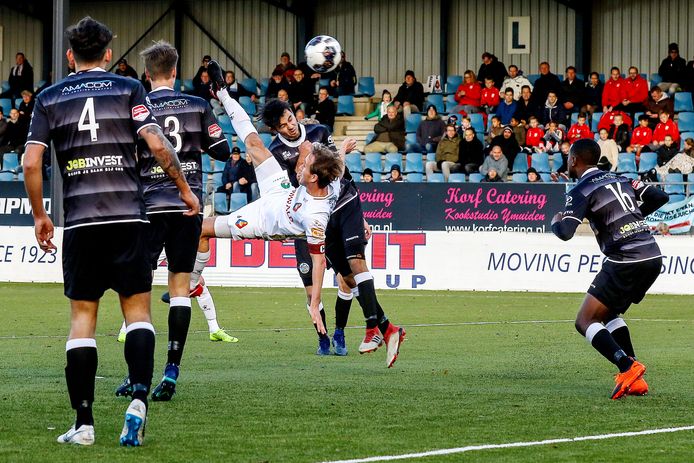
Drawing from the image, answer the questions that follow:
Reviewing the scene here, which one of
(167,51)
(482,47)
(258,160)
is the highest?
(482,47)

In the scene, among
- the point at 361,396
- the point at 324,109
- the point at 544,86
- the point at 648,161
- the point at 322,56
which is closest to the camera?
the point at 361,396

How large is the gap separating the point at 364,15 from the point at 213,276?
50.4 ft

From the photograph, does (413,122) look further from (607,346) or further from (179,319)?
(179,319)

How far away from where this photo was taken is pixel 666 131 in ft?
88.1

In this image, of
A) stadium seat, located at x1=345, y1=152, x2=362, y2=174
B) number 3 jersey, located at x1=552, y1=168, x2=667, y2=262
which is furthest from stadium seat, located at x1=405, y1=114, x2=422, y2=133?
number 3 jersey, located at x1=552, y1=168, x2=667, y2=262

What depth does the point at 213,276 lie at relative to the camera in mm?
24312

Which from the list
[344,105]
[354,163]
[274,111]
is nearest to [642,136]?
[354,163]

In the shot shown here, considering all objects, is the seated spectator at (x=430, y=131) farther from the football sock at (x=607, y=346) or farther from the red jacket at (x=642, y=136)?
the football sock at (x=607, y=346)

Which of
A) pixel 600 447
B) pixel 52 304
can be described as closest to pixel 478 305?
pixel 52 304

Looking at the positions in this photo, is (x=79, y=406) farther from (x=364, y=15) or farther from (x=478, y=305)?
(x=364, y=15)

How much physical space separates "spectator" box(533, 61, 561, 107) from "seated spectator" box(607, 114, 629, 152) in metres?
2.13

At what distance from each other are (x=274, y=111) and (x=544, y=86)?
62.3ft

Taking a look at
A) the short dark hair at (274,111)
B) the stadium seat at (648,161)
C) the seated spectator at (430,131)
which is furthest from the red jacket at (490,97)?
the short dark hair at (274,111)

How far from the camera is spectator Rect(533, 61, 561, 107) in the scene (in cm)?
2928
